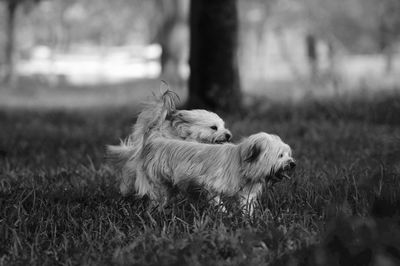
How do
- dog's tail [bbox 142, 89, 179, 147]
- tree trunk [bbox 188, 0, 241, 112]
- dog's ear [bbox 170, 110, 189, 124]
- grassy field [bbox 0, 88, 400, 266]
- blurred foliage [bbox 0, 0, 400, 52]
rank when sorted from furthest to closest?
blurred foliage [bbox 0, 0, 400, 52]
tree trunk [bbox 188, 0, 241, 112]
dog's ear [bbox 170, 110, 189, 124]
dog's tail [bbox 142, 89, 179, 147]
grassy field [bbox 0, 88, 400, 266]

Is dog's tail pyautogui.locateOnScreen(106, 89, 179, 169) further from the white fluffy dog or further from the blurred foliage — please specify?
the blurred foliage

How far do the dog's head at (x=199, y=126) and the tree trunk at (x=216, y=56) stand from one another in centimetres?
645

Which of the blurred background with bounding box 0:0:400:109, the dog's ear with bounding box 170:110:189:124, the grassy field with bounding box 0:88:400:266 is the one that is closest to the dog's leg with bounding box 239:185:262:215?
the grassy field with bounding box 0:88:400:266

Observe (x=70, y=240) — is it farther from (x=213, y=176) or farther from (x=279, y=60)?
(x=279, y=60)

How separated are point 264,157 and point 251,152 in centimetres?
10

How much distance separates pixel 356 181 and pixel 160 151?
1.70 metres

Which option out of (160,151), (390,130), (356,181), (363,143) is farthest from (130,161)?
(390,130)

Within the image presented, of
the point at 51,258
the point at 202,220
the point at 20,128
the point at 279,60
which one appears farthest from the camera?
the point at 279,60

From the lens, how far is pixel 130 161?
5.59 metres

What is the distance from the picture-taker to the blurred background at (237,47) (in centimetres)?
1659

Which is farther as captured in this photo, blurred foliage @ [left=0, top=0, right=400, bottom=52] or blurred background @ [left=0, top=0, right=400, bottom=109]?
blurred foliage @ [left=0, top=0, right=400, bottom=52]

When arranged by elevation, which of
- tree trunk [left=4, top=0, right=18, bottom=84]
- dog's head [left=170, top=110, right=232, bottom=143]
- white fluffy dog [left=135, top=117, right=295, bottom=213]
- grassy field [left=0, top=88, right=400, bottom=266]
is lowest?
tree trunk [left=4, top=0, right=18, bottom=84]

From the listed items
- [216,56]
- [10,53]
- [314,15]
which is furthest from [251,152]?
[314,15]

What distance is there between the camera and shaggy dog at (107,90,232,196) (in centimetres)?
554
